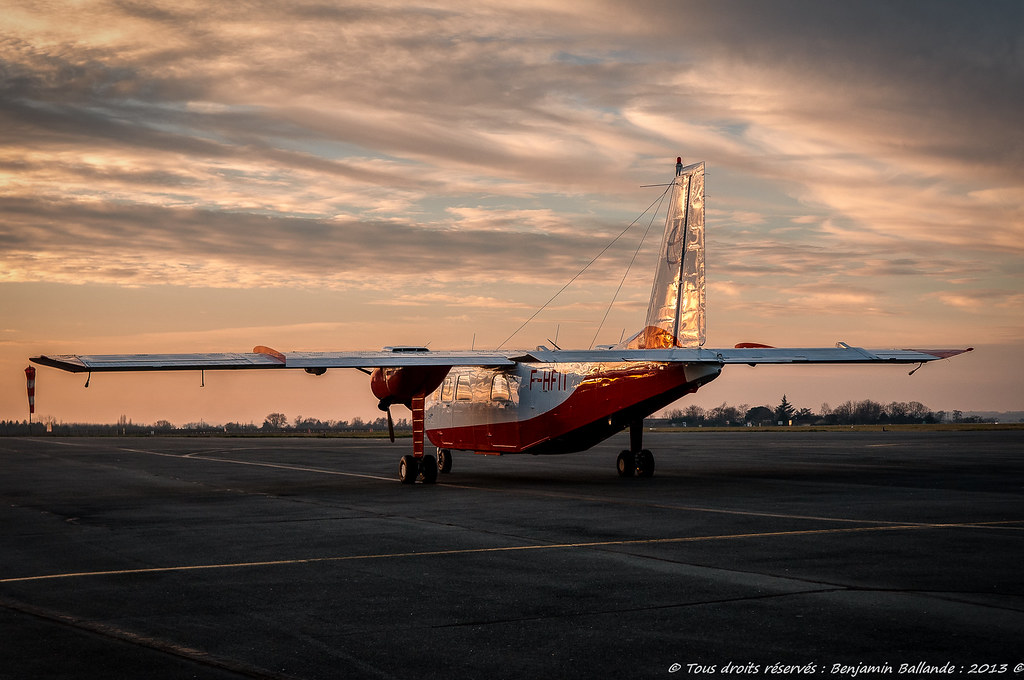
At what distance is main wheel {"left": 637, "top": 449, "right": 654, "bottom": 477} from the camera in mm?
28875

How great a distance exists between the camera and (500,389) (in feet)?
97.9

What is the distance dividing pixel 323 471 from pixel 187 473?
4.63 metres

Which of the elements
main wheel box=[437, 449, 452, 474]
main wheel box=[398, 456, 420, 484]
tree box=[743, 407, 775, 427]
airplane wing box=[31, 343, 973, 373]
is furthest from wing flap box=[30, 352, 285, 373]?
tree box=[743, 407, 775, 427]

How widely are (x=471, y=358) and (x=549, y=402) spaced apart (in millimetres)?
Result: 2521

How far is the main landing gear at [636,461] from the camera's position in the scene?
28891 mm

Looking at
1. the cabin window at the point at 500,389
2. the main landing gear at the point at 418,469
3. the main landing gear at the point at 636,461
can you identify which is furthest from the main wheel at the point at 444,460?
the main landing gear at the point at 636,461

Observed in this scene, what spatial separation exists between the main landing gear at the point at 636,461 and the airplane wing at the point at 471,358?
390 centimetres

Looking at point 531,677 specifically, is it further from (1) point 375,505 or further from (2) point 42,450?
(2) point 42,450

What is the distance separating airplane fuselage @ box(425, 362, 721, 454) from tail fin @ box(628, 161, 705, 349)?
176 centimetres

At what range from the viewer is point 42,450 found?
5122 centimetres

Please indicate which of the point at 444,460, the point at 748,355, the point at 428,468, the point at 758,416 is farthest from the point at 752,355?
the point at 758,416

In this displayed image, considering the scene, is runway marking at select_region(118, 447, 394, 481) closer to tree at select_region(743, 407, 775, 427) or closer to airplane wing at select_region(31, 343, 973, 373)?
airplane wing at select_region(31, 343, 973, 373)

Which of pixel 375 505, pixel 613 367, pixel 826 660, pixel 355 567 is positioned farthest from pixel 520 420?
pixel 826 660

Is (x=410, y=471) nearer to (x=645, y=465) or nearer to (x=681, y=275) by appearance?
(x=645, y=465)
